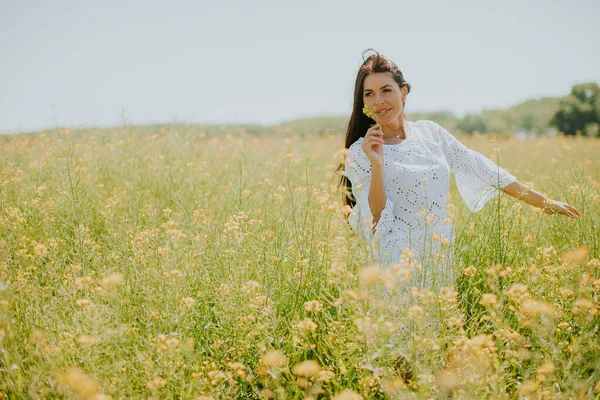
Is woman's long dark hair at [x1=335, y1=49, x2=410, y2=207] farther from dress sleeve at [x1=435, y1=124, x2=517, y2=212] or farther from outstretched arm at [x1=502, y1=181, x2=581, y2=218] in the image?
outstretched arm at [x1=502, y1=181, x2=581, y2=218]

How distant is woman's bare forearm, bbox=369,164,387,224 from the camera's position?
2544 mm

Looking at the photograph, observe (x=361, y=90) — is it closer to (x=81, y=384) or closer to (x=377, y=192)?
(x=377, y=192)

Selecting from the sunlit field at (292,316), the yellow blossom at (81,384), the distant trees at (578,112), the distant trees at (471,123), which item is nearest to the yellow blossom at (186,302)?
the sunlit field at (292,316)

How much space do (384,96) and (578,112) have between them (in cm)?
1764

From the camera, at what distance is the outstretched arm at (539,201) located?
8.66ft

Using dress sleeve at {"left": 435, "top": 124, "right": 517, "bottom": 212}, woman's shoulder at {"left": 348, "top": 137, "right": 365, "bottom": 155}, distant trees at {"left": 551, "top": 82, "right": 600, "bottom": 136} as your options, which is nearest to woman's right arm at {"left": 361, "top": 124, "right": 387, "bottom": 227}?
woman's shoulder at {"left": 348, "top": 137, "right": 365, "bottom": 155}

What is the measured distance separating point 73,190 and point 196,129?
3043 millimetres

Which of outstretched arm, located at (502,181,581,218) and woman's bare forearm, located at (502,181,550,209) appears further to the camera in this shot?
woman's bare forearm, located at (502,181,550,209)

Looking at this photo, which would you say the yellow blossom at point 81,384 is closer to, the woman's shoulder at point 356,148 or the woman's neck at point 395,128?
the woman's shoulder at point 356,148

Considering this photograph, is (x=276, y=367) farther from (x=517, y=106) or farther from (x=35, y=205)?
(x=517, y=106)

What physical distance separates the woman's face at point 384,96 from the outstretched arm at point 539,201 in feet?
2.96

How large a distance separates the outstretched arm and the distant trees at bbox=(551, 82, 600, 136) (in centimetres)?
1543

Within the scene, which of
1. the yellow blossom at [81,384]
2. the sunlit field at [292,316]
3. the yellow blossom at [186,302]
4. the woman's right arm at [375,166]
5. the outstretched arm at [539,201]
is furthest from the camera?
the outstretched arm at [539,201]

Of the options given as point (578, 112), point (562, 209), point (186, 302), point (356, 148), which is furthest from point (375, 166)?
point (578, 112)
